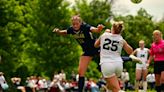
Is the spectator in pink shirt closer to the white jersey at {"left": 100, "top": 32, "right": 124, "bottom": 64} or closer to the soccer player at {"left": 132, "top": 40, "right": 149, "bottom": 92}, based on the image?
the soccer player at {"left": 132, "top": 40, "right": 149, "bottom": 92}

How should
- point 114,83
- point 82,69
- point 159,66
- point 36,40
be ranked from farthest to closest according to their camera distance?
point 36,40 → point 159,66 → point 82,69 → point 114,83

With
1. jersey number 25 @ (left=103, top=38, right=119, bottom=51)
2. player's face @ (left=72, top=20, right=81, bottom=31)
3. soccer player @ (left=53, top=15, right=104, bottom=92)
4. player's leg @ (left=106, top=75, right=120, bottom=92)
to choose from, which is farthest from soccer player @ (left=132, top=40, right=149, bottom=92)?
jersey number 25 @ (left=103, top=38, right=119, bottom=51)

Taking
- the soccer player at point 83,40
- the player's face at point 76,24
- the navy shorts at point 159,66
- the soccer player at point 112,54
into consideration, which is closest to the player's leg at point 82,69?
the soccer player at point 83,40

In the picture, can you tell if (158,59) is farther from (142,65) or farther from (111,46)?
(111,46)

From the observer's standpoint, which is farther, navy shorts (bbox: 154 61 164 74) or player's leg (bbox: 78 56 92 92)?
navy shorts (bbox: 154 61 164 74)

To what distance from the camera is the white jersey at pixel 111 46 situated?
13.6 metres

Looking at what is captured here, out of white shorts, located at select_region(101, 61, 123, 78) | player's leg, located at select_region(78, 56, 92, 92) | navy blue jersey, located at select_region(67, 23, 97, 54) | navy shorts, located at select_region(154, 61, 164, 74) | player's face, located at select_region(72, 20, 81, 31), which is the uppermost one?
player's face, located at select_region(72, 20, 81, 31)

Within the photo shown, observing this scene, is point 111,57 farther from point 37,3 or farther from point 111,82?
point 37,3

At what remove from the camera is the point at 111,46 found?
13617mm

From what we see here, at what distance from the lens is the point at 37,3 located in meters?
62.3

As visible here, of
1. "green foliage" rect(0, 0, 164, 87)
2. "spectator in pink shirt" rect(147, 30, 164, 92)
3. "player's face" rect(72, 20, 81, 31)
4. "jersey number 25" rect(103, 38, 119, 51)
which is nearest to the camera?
"jersey number 25" rect(103, 38, 119, 51)

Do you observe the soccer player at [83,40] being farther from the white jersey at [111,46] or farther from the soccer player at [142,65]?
the soccer player at [142,65]

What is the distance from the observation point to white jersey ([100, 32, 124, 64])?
44.7 ft

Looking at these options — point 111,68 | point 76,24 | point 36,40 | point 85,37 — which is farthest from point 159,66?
point 36,40
